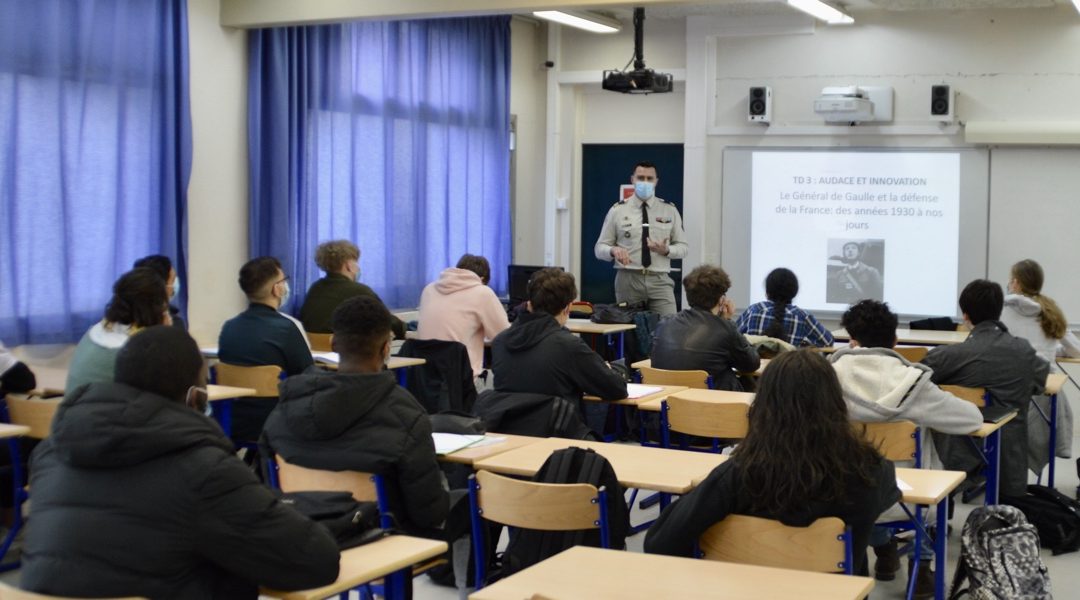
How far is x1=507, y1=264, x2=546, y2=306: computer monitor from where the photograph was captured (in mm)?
8562

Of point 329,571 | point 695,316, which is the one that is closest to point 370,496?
point 329,571

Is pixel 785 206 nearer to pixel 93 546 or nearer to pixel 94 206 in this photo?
pixel 94 206

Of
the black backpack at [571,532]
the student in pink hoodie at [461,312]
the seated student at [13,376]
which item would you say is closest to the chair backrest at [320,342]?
the student in pink hoodie at [461,312]

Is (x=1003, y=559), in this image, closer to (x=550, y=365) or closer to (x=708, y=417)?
(x=708, y=417)

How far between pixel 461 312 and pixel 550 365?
192 centimetres

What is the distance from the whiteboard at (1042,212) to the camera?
27.8ft

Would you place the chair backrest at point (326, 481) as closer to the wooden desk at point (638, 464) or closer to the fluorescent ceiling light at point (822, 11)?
the wooden desk at point (638, 464)

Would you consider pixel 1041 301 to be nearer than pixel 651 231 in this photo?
Yes

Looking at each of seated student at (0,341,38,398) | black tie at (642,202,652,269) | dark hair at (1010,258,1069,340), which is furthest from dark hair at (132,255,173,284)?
dark hair at (1010,258,1069,340)

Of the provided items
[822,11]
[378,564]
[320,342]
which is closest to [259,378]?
[320,342]

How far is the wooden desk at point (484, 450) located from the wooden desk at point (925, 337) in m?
3.64

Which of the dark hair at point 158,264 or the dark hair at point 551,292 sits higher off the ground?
the dark hair at point 158,264

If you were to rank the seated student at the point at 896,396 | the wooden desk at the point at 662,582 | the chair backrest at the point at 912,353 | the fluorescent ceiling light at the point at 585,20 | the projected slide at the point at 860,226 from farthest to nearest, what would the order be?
the projected slide at the point at 860,226 < the fluorescent ceiling light at the point at 585,20 < the chair backrest at the point at 912,353 < the seated student at the point at 896,396 < the wooden desk at the point at 662,582

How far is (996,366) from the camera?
5246 mm
